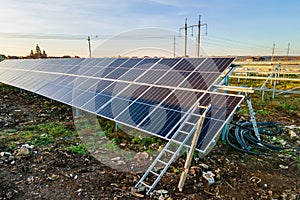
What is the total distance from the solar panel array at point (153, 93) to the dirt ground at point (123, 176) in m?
0.96

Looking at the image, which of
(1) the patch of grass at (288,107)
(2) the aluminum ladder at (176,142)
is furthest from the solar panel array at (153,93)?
(1) the patch of grass at (288,107)

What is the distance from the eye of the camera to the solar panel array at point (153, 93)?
19.4ft

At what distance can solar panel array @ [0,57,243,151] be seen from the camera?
233 inches

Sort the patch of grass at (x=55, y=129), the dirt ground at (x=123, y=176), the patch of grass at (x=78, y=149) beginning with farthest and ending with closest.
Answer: the patch of grass at (x=55, y=129)
the patch of grass at (x=78, y=149)
the dirt ground at (x=123, y=176)

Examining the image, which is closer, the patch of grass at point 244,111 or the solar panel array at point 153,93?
the solar panel array at point 153,93

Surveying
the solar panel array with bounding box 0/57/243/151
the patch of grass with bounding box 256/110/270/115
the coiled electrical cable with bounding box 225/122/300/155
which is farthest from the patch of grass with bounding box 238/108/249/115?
the solar panel array with bounding box 0/57/243/151

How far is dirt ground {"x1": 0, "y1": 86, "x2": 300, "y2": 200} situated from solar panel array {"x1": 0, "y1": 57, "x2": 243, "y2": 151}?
0.96 metres

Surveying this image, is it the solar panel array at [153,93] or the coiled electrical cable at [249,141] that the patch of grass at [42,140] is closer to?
the solar panel array at [153,93]

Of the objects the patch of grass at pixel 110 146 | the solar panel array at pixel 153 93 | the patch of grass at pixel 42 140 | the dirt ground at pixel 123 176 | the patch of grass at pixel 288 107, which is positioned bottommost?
the dirt ground at pixel 123 176

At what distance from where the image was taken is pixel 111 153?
260 inches

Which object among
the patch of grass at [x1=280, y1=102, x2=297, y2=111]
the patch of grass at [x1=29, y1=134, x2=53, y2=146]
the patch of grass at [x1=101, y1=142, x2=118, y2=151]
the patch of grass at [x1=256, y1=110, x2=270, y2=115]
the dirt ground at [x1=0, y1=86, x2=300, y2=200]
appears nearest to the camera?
the dirt ground at [x1=0, y1=86, x2=300, y2=200]

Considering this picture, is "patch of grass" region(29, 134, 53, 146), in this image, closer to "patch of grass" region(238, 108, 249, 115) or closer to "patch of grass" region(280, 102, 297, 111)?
"patch of grass" region(238, 108, 249, 115)

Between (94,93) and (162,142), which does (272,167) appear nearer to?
(162,142)

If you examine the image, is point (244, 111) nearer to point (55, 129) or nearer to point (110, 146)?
point (110, 146)
